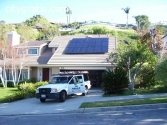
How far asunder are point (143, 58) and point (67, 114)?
371 inches

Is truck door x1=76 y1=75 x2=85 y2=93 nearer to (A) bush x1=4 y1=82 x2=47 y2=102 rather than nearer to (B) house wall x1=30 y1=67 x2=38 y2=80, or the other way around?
(A) bush x1=4 y1=82 x2=47 y2=102

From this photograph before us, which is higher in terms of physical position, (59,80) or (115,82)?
(59,80)

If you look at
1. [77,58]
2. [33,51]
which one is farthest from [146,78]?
[33,51]

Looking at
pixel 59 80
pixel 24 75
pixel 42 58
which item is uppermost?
pixel 42 58

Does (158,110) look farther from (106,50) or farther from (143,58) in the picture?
(106,50)

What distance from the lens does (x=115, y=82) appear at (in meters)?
17.1

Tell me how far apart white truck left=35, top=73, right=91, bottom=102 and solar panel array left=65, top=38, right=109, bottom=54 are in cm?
837

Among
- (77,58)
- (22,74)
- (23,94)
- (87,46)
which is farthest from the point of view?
(22,74)

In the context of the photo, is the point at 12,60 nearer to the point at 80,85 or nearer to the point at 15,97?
the point at 15,97

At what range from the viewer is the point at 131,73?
20.1 meters

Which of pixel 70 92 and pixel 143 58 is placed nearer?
pixel 70 92

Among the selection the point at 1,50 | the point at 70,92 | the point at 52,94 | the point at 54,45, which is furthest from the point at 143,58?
the point at 1,50

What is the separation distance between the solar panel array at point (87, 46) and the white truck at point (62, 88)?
8.37 metres

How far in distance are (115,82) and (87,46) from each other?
10.4m
